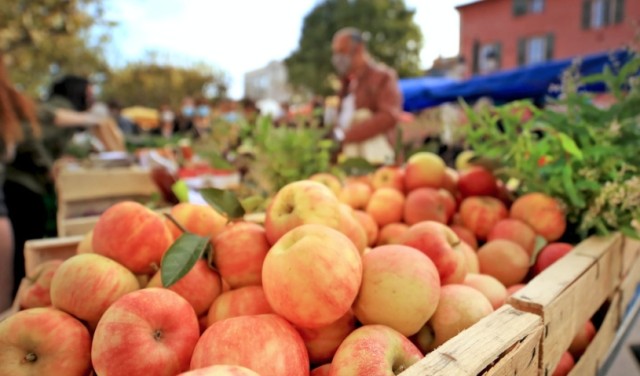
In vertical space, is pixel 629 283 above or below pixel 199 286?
below

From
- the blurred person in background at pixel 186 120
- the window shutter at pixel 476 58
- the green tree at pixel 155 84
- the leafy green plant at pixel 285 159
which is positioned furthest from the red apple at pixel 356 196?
the green tree at pixel 155 84

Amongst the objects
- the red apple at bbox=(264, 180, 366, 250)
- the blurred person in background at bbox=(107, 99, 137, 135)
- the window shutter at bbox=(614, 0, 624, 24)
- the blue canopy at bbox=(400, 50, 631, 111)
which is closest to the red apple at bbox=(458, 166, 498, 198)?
the red apple at bbox=(264, 180, 366, 250)

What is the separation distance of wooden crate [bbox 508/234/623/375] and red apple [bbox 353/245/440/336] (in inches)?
8.2

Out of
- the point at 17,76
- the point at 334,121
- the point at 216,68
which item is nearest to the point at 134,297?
A: the point at 334,121

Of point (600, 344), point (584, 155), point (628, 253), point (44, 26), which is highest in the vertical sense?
point (44, 26)

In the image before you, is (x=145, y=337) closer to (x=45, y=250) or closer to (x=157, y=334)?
(x=157, y=334)

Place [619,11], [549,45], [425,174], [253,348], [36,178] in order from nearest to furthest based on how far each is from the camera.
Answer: [253,348] → [425,174] → [36,178] → [619,11] → [549,45]

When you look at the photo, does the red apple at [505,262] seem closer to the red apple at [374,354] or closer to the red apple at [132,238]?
the red apple at [374,354]

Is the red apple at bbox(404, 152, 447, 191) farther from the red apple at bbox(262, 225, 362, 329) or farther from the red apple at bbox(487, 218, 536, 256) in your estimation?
the red apple at bbox(262, 225, 362, 329)

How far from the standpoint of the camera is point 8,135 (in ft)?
7.34

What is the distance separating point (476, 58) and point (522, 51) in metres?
1.92

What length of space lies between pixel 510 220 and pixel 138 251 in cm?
135

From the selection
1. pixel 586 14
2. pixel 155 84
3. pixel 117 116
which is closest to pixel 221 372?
pixel 117 116

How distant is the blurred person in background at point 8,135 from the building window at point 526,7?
800 inches
